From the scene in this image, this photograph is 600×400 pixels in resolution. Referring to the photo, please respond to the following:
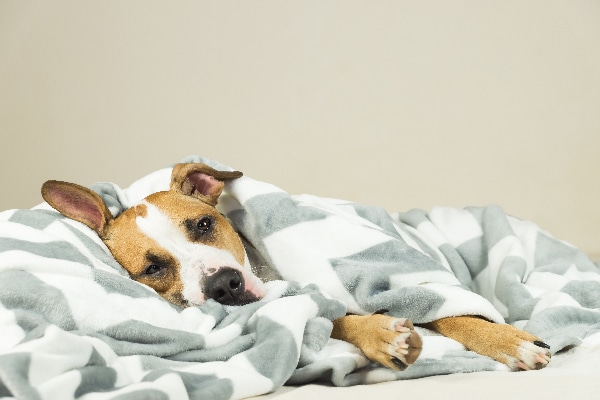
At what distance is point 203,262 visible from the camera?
2053 millimetres

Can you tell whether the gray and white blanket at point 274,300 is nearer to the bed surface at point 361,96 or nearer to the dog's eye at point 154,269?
the dog's eye at point 154,269

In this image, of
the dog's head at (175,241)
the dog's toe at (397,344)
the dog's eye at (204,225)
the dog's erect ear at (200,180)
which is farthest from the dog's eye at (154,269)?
the dog's toe at (397,344)

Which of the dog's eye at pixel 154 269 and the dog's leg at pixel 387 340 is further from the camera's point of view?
the dog's eye at pixel 154 269

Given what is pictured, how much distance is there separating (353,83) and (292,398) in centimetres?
246

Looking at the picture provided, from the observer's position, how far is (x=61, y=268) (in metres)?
1.83

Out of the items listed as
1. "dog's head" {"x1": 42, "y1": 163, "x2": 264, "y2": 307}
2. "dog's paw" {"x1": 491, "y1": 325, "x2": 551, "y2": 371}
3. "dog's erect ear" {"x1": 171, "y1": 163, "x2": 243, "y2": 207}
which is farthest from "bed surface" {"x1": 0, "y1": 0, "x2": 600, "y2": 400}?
"dog's paw" {"x1": 491, "y1": 325, "x2": 551, "y2": 371}

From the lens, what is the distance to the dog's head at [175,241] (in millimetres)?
2027

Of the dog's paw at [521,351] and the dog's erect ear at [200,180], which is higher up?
the dog's erect ear at [200,180]

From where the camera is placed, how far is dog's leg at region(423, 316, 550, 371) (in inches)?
70.0

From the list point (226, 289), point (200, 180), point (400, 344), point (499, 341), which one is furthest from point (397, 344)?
point (200, 180)

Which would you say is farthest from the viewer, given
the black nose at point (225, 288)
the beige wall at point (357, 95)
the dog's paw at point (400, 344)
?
the beige wall at point (357, 95)

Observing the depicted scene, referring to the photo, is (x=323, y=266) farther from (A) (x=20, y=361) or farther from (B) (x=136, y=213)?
(A) (x=20, y=361)

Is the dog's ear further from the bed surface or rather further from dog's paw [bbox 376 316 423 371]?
the bed surface

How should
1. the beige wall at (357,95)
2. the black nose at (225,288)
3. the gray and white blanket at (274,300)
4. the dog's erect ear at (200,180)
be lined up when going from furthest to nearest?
the beige wall at (357,95)
the dog's erect ear at (200,180)
the black nose at (225,288)
the gray and white blanket at (274,300)
